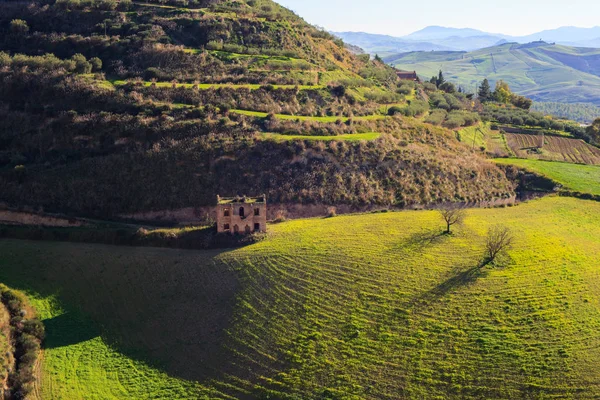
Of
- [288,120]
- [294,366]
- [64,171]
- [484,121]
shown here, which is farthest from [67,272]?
[484,121]

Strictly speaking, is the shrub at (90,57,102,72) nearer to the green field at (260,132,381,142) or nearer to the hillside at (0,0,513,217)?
the hillside at (0,0,513,217)

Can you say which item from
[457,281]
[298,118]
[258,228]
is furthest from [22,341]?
[298,118]

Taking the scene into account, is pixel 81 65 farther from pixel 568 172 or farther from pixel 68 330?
pixel 568 172

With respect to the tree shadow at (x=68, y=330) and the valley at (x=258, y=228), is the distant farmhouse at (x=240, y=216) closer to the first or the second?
the valley at (x=258, y=228)

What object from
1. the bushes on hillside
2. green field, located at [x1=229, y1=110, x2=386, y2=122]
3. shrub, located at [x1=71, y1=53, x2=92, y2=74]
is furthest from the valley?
green field, located at [x1=229, y1=110, x2=386, y2=122]

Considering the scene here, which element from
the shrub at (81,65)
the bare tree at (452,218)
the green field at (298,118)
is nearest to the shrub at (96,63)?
the shrub at (81,65)

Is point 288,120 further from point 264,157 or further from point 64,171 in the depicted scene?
point 64,171
